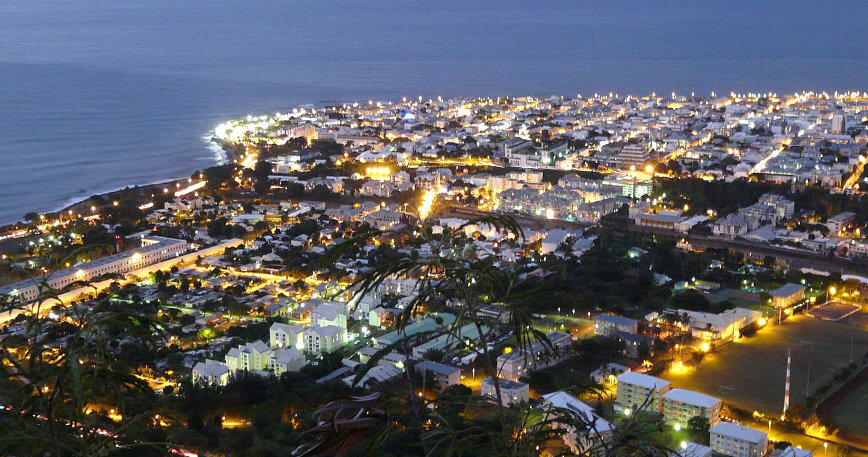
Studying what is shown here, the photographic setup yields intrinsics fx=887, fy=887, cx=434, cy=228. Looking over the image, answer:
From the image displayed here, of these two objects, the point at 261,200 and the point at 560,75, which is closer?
the point at 261,200

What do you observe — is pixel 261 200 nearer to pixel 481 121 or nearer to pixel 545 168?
pixel 545 168

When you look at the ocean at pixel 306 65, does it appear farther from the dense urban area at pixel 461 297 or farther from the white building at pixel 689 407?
the white building at pixel 689 407

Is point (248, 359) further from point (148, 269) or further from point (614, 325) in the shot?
point (148, 269)

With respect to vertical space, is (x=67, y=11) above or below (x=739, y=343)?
above

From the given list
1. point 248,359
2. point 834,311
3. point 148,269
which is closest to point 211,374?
point 248,359

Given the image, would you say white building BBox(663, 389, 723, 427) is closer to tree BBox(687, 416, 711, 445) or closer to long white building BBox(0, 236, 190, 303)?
tree BBox(687, 416, 711, 445)

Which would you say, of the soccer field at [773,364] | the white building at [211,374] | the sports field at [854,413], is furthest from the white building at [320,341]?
the sports field at [854,413]

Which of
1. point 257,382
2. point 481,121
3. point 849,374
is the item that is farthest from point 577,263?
point 481,121
